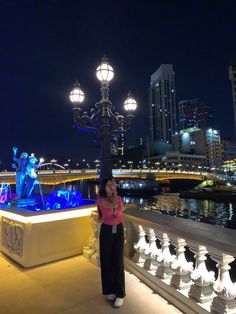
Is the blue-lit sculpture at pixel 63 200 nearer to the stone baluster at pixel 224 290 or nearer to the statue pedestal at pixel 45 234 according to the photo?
the statue pedestal at pixel 45 234

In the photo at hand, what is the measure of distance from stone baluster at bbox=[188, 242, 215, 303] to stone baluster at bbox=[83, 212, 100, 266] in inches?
85.1

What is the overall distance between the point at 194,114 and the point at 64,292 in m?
198

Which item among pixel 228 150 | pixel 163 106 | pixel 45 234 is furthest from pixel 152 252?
pixel 163 106

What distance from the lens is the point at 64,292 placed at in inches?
149

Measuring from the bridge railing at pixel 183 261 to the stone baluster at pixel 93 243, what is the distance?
2.17 feet

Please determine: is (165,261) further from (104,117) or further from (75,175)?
(75,175)

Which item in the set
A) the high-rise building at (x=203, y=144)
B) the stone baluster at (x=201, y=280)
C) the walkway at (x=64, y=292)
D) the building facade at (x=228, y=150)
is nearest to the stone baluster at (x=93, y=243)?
the walkway at (x=64, y=292)

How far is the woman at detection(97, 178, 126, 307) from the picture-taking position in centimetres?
334

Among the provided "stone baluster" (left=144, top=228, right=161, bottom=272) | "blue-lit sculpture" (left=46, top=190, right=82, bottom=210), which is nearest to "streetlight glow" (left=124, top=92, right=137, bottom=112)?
"blue-lit sculpture" (left=46, top=190, right=82, bottom=210)

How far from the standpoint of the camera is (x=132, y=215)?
13.8ft

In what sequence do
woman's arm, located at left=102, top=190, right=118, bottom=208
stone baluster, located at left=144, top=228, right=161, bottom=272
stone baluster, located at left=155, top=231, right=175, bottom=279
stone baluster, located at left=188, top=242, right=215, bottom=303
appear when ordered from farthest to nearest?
1. stone baluster, located at left=144, top=228, right=161, bottom=272
2. stone baluster, located at left=155, top=231, right=175, bottom=279
3. woman's arm, located at left=102, top=190, right=118, bottom=208
4. stone baluster, located at left=188, top=242, right=215, bottom=303

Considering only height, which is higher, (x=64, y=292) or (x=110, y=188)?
(x=110, y=188)

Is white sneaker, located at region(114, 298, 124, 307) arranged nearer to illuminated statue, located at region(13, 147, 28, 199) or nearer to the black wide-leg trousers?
the black wide-leg trousers

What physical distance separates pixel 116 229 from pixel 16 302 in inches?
66.0
